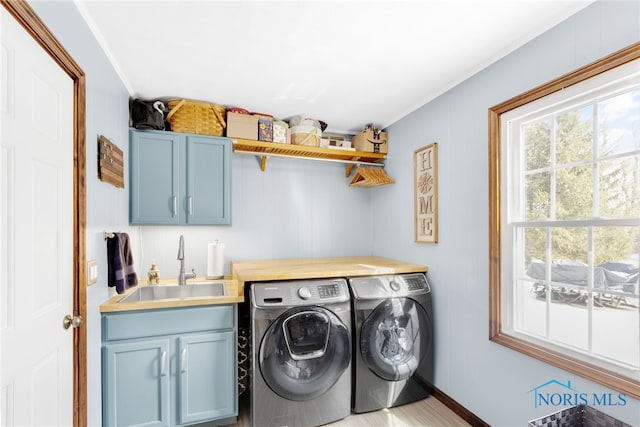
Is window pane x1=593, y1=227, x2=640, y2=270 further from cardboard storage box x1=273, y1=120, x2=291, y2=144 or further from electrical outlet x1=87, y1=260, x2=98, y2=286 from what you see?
electrical outlet x1=87, y1=260, x2=98, y2=286

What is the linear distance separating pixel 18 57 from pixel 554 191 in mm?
2394

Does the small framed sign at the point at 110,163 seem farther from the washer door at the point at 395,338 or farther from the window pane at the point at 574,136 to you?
the window pane at the point at 574,136

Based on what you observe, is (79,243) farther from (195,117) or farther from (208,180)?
(195,117)

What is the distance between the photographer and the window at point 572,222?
137cm

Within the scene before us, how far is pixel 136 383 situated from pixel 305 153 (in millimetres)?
2159

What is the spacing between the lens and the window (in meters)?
1.37

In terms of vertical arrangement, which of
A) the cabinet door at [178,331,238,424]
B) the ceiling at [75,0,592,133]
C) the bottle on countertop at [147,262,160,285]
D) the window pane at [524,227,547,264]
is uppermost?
the ceiling at [75,0,592,133]

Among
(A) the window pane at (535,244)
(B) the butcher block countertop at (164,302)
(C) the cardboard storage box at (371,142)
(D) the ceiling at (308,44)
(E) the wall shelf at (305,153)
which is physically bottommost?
(B) the butcher block countertop at (164,302)

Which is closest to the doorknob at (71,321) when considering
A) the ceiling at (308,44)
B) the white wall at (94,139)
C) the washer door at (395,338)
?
the white wall at (94,139)

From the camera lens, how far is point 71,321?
1.38m

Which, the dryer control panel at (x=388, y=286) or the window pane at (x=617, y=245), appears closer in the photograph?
the window pane at (x=617, y=245)

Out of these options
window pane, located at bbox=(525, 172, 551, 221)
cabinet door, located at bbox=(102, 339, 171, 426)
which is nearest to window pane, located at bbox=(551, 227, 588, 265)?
window pane, located at bbox=(525, 172, 551, 221)

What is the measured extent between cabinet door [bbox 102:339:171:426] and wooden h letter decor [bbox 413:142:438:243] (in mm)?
2026

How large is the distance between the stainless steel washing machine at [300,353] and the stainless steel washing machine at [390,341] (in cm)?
10
